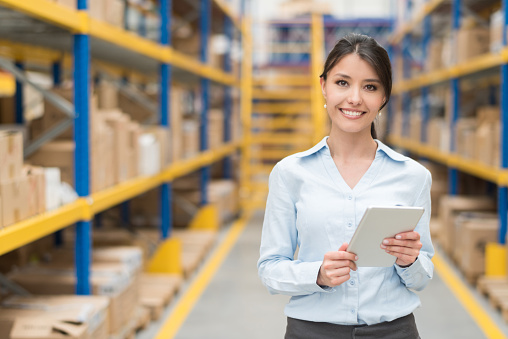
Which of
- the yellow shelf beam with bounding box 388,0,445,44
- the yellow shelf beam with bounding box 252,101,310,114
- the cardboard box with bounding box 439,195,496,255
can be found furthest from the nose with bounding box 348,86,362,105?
the yellow shelf beam with bounding box 252,101,310,114

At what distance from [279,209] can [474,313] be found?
3.73 meters

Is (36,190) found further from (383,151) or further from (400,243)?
(400,243)

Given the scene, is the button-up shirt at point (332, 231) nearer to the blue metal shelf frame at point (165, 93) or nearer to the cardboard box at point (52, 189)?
the cardboard box at point (52, 189)

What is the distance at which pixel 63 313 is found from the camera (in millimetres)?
3256

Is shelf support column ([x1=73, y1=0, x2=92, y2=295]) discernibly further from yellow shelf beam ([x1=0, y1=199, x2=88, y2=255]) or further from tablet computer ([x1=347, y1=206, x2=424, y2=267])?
tablet computer ([x1=347, y1=206, x2=424, y2=267])

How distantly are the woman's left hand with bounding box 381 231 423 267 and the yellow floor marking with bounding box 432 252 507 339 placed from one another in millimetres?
3133

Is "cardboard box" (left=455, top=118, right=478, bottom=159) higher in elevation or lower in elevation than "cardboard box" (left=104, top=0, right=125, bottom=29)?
lower

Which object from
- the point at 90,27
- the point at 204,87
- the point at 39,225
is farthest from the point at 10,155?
the point at 204,87

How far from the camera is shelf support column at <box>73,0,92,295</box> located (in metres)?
3.55

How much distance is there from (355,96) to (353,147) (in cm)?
19

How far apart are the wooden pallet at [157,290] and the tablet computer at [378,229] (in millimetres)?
3233

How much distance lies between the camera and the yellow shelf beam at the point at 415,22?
7.83 m

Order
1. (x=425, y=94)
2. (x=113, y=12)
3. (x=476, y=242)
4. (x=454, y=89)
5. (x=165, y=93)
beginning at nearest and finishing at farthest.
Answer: (x=113, y=12) → (x=165, y=93) → (x=476, y=242) → (x=454, y=89) → (x=425, y=94)

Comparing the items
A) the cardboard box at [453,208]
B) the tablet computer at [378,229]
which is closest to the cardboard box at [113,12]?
the tablet computer at [378,229]
